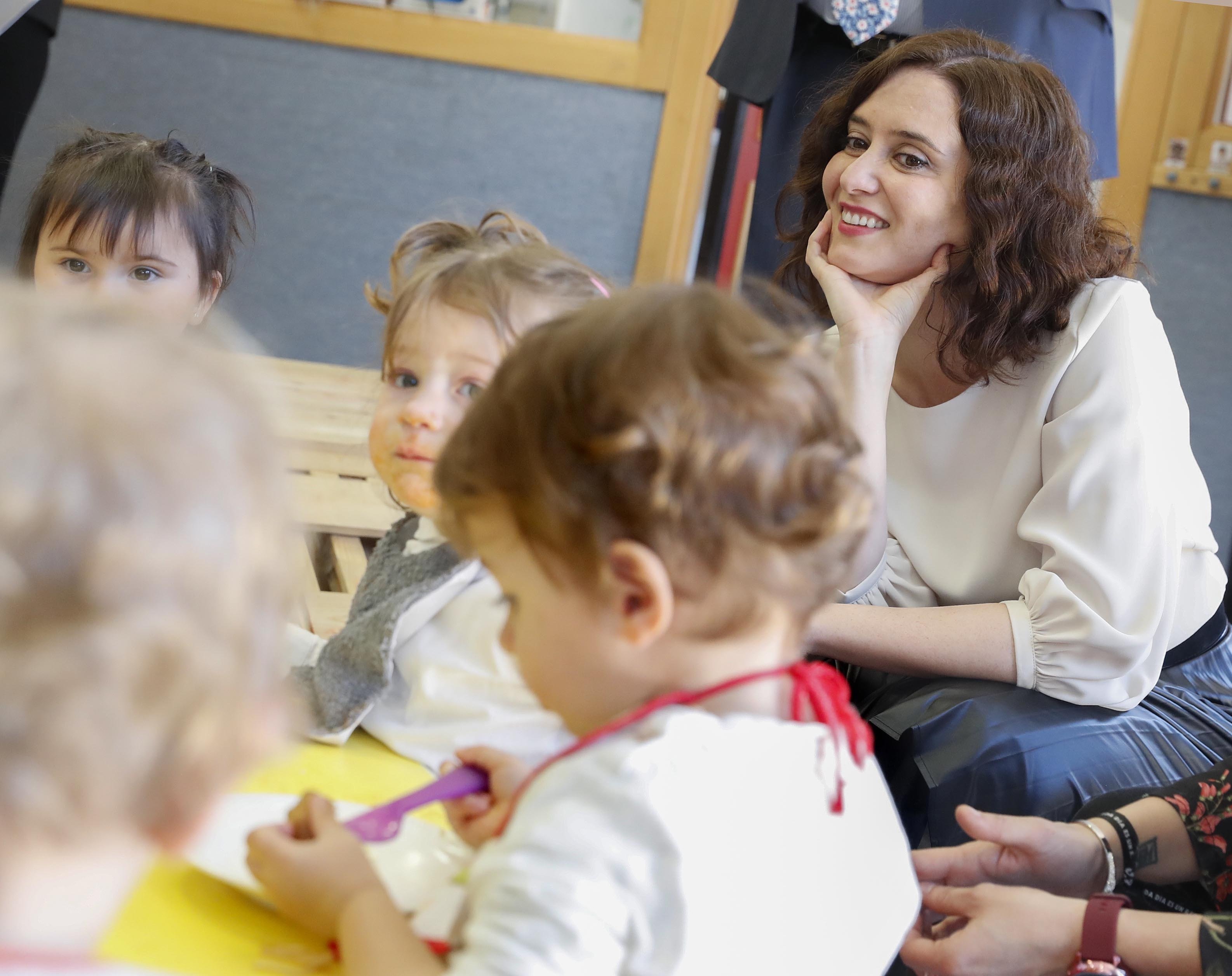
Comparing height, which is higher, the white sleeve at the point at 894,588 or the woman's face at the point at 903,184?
the woman's face at the point at 903,184

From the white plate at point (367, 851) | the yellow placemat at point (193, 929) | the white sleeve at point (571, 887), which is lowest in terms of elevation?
the yellow placemat at point (193, 929)

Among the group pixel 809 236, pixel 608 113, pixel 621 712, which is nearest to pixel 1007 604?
pixel 809 236

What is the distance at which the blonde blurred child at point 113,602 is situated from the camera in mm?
353

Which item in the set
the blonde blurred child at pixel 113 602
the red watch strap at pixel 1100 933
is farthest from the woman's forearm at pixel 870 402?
the blonde blurred child at pixel 113 602

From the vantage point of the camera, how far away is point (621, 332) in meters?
0.54

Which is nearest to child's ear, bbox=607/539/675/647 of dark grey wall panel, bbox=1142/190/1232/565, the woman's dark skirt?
the woman's dark skirt

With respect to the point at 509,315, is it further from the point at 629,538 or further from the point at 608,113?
the point at 608,113

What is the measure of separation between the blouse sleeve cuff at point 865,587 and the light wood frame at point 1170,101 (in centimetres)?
220

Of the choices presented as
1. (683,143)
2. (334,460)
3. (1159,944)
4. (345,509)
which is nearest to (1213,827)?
(1159,944)

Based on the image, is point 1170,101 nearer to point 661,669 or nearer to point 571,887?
point 661,669

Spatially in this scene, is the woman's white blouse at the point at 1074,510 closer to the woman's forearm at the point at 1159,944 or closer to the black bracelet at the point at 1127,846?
the black bracelet at the point at 1127,846

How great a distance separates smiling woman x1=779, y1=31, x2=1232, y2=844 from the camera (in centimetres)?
114

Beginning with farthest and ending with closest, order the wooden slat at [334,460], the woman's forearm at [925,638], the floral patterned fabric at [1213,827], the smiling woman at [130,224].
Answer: the wooden slat at [334,460] < the smiling woman at [130,224] < the woman's forearm at [925,638] < the floral patterned fabric at [1213,827]

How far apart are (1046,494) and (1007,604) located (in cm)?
12
